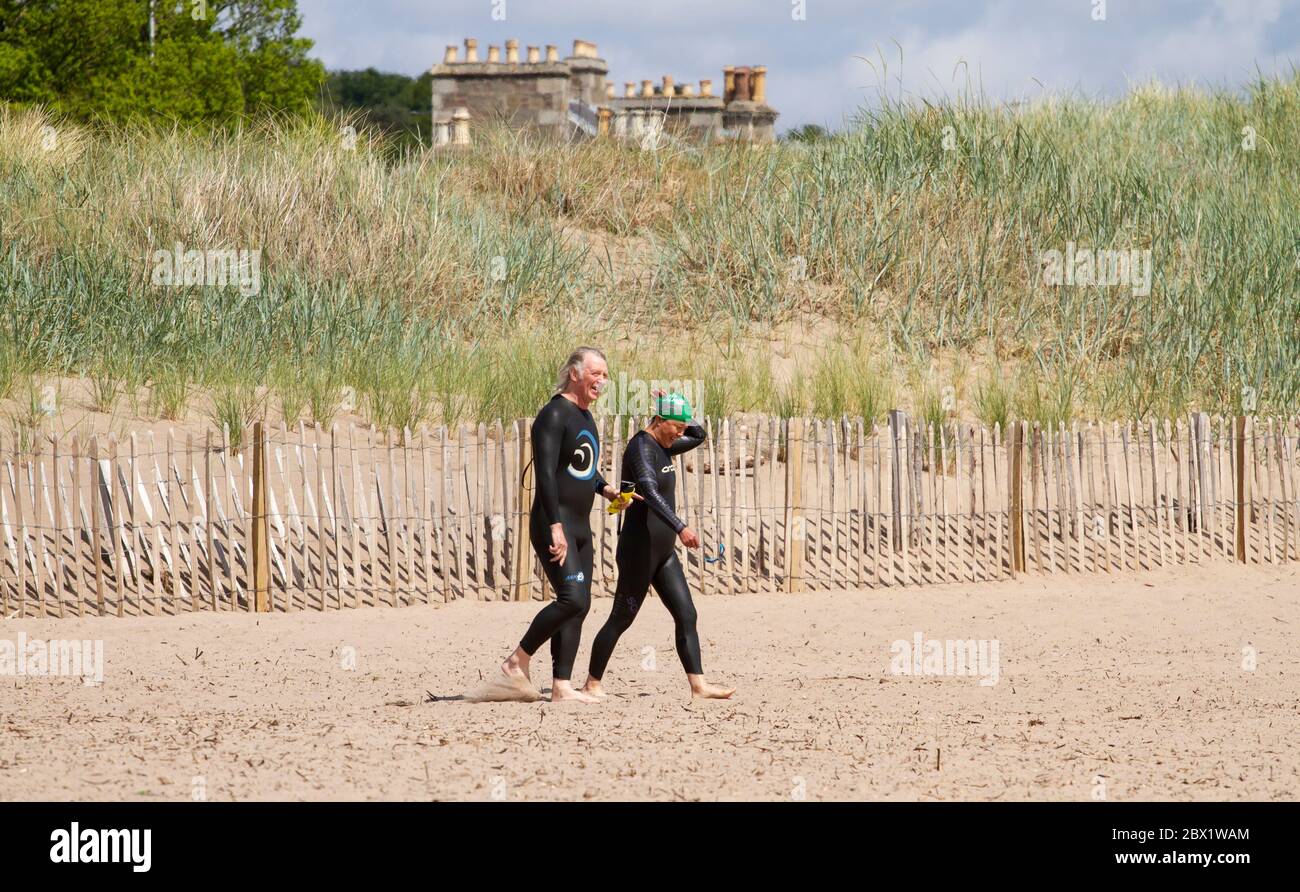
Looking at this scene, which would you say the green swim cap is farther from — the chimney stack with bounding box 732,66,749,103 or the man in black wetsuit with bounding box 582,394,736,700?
the chimney stack with bounding box 732,66,749,103

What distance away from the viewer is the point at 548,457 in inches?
230

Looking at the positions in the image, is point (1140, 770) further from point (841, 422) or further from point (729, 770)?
point (841, 422)

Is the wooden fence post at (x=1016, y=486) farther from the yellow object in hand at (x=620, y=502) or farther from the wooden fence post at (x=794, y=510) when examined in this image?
the yellow object in hand at (x=620, y=502)

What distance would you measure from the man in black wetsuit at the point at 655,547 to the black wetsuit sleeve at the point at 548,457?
379mm

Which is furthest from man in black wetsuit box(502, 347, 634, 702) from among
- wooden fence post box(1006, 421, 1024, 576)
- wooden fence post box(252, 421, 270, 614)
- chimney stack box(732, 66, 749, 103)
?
chimney stack box(732, 66, 749, 103)

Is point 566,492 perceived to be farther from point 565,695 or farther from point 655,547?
point 565,695

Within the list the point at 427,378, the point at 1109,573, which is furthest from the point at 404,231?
the point at 1109,573

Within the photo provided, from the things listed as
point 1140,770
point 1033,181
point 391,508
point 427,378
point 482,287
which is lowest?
point 1140,770

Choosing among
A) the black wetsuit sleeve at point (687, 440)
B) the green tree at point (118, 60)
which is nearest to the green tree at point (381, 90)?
the green tree at point (118, 60)

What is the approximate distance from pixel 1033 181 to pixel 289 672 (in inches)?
439

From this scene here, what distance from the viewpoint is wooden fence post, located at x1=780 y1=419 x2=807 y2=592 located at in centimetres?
953

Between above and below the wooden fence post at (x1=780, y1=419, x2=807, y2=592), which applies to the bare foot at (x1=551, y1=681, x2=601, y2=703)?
below

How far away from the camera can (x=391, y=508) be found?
906 centimetres

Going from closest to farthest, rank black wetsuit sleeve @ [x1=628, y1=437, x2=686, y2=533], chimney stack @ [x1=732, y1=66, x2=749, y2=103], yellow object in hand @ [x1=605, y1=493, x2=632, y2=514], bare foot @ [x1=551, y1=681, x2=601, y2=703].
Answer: yellow object in hand @ [x1=605, y1=493, x2=632, y2=514]
black wetsuit sleeve @ [x1=628, y1=437, x2=686, y2=533]
bare foot @ [x1=551, y1=681, x2=601, y2=703]
chimney stack @ [x1=732, y1=66, x2=749, y2=103]
